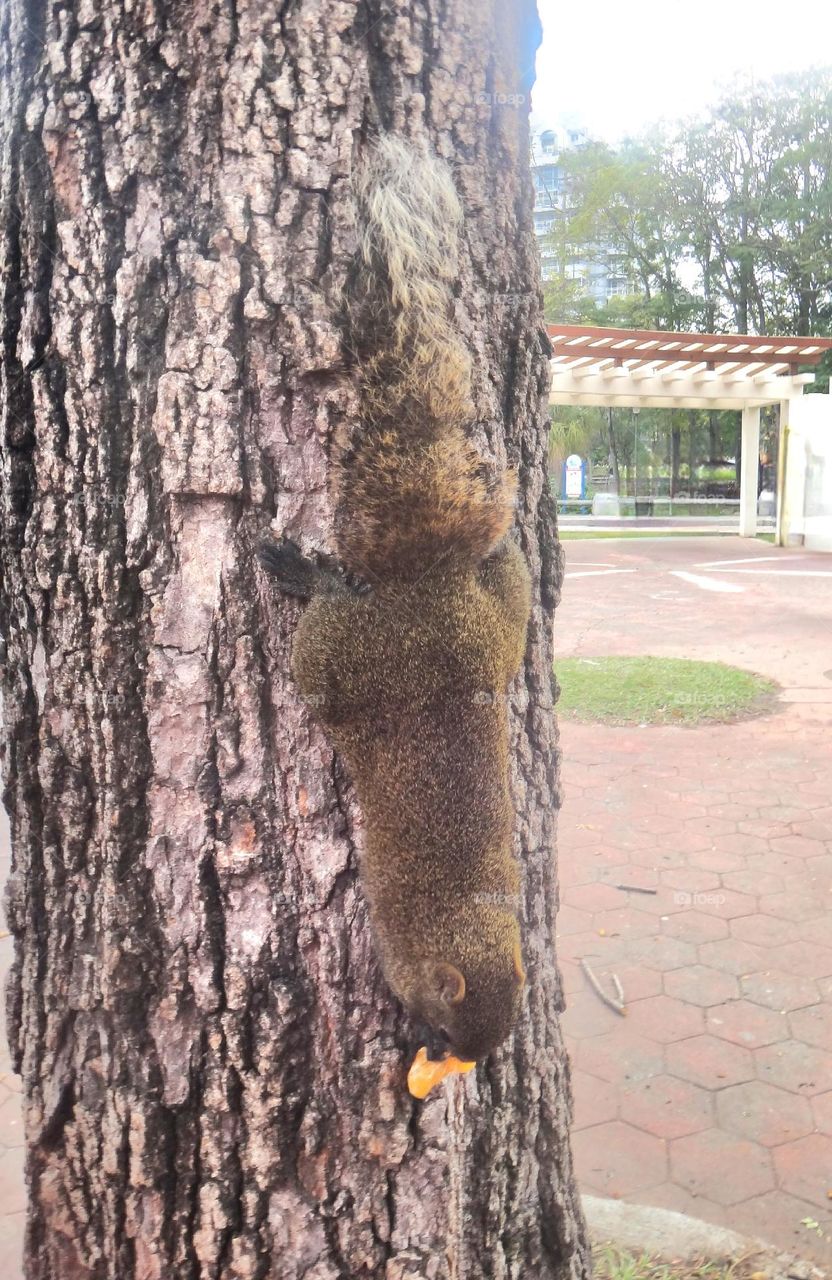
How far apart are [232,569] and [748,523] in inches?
787

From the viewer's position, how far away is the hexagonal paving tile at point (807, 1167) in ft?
8.42

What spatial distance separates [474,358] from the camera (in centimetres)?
131

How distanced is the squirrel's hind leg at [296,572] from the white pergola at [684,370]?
11951mm

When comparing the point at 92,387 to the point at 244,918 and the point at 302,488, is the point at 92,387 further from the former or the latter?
the point at 244,918

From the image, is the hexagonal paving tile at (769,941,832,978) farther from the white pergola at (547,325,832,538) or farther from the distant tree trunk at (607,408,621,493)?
the distant tree trunk at (607,408,621,493)

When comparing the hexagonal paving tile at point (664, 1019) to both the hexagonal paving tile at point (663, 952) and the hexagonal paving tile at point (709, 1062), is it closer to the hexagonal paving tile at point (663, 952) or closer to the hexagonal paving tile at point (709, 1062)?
the hexagonal paving tile at point (709, 1062)

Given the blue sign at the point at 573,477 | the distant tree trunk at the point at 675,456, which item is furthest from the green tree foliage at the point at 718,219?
the blue sign at the point at 573,477

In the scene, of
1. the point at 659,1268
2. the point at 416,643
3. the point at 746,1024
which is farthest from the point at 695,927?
the point at 416,643

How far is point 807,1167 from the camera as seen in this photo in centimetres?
265

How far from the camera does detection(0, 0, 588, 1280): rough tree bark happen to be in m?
1.16

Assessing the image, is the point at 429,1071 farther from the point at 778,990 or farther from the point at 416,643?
the point at 778,990

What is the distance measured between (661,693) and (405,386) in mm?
6267

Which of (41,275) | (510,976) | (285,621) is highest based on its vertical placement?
(41,275)

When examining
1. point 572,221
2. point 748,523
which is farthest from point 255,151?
point 572,221
